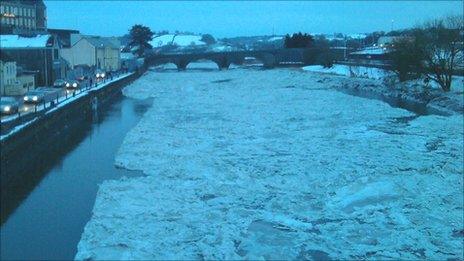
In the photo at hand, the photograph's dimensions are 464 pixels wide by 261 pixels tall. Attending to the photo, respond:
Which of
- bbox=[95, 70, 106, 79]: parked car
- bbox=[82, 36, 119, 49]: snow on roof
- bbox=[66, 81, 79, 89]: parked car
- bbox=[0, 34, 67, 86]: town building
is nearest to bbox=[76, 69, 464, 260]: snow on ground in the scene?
bbox=[66, 81, 79, 89]: parked car

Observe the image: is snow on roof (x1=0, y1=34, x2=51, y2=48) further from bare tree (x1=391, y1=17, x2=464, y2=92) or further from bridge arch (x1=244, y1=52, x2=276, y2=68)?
bridge arch (x1=244, y1=52, x2=276, y2=68)

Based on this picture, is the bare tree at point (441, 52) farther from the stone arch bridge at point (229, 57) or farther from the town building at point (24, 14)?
the stone arch bridge at point (229, 57)

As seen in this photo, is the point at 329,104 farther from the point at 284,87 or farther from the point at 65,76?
the point at 65,76

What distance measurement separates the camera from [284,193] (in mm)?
9586

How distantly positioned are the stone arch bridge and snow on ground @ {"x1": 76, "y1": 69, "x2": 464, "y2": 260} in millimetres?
41988

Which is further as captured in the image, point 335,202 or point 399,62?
point 399,62

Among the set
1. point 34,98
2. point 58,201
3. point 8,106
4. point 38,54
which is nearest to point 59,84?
point 38,54

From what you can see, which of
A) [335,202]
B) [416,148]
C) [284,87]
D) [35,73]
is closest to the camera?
[335,202]

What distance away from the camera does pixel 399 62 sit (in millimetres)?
28625

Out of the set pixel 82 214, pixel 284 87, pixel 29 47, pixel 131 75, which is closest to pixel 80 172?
pixel 82 214

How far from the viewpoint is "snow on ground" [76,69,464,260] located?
24.2 feet

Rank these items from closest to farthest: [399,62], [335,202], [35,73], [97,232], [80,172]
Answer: [97,232] < [335,202] < [80,172] < [35,73] < [399,62]

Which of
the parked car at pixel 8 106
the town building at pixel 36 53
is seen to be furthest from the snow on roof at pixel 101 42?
the parked car at pixel 8 106

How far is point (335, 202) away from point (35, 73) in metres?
19.8
